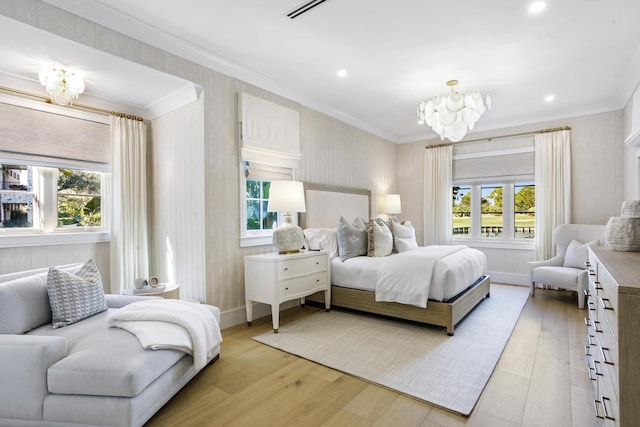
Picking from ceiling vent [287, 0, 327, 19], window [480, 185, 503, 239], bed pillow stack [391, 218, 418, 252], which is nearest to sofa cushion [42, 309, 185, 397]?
ceiling vent [287, 0, 327, 19]

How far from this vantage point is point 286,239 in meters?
3.37

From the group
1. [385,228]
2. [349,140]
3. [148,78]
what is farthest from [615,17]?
[148,78]

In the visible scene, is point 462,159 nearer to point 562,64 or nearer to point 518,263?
point 518,263

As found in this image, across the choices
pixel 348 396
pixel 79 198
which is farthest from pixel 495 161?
pixel 79 198

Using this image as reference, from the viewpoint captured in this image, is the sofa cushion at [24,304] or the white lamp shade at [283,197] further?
the white lamp shade at [283,197]

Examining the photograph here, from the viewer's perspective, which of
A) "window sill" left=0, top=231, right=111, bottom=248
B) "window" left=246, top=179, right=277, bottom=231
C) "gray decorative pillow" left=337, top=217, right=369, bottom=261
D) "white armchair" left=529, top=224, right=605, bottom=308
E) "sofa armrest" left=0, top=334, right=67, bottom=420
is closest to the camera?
"sofa armrest" left=0, top=334, right=67, bottom=420

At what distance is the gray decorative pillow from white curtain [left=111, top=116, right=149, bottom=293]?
7.28 ft

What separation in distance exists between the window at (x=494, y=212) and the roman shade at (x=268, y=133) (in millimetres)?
3419

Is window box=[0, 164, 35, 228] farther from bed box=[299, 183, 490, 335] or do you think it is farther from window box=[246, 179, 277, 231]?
bed box=[299, 183, 490, 335]

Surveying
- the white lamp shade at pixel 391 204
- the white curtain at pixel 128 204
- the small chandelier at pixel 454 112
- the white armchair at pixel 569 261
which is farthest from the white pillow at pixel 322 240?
the white armchair at pixel 569 261

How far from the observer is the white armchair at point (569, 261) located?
13.1ft

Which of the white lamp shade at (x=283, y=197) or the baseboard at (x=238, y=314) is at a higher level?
the white lamp shade at (x=283, y=197)

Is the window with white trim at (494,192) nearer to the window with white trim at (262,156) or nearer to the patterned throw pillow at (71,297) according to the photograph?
the window with white trim at (262,156)

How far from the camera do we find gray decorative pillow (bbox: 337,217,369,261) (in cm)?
382
